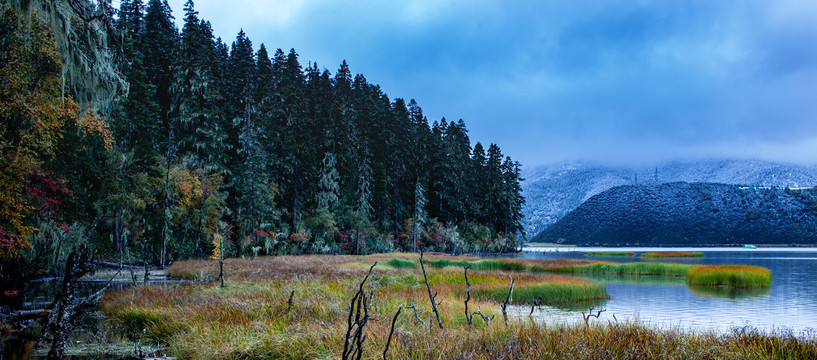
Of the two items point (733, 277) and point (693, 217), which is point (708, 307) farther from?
point (693, 217)

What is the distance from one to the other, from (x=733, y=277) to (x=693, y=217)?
13156 centimetres

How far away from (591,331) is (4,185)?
14.3m

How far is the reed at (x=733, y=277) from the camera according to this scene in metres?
24.5

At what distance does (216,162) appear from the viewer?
40156 mm

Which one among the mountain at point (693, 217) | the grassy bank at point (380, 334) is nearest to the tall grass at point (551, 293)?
the grassy bank at point (380, 334)

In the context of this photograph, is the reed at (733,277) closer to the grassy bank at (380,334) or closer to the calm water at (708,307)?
the calm water at (708,307)

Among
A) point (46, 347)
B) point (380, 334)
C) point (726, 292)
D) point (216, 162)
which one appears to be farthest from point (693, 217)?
point (46, 347)

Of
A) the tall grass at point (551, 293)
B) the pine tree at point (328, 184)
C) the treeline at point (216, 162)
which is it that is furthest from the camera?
the pine tree at point (328, 184)

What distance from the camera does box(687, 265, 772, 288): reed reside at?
24531 millimetres

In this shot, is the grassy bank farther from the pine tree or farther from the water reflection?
the pine tree

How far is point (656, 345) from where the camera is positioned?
21.5ft

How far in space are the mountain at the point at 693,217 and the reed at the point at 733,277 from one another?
383ft

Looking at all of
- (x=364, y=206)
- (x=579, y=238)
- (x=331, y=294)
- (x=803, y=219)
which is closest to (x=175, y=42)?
(x=364, y=206)

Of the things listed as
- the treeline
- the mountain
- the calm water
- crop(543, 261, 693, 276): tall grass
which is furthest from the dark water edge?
the mountain
